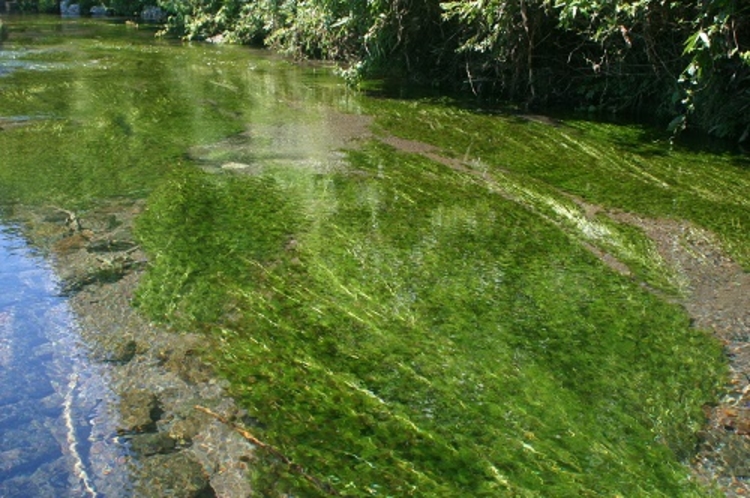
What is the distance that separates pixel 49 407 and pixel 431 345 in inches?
66.8

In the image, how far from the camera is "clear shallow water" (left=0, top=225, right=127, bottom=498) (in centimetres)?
260

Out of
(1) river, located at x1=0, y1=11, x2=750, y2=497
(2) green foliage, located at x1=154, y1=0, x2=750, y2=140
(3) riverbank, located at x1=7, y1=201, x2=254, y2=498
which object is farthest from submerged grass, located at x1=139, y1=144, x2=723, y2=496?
(2) green foliage, located at x1=154, y1=0, x2=750, y2=140

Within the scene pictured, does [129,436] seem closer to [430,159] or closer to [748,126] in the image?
[430,159]

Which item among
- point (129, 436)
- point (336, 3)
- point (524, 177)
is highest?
point (336, 3)

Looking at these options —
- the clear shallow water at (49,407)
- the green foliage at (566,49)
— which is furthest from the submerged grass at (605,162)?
the clear shallow water at (49,407)

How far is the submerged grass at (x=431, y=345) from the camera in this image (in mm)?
2697

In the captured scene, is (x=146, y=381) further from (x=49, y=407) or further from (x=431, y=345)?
(x=431, y=345)

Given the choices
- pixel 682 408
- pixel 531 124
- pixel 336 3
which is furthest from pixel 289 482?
pixel 336 3

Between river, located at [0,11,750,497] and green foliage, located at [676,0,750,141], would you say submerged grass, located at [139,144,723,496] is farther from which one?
green foliage, located at [676,0,750,141]

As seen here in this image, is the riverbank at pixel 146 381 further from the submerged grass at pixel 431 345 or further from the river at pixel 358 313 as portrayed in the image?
the submerged grass at pixel 431 345

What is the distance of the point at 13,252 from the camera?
4.57 metres

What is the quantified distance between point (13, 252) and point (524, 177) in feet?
13.3

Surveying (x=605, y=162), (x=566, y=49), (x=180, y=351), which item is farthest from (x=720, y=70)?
(x=180, y=351)

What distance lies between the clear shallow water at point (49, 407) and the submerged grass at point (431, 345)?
1.68 feet
